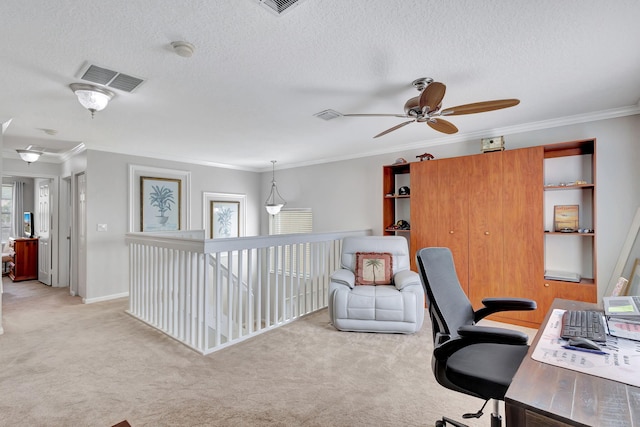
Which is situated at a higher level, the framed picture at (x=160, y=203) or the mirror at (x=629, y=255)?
the framed picture at (x=160, y=203)

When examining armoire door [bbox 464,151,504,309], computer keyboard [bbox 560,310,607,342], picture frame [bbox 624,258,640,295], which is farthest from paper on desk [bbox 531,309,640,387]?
armoire door [bbox 464,151,504,309]

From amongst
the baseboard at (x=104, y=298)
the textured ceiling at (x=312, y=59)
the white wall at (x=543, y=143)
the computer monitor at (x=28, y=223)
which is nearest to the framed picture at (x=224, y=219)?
the white wall at (x=543, y=143)

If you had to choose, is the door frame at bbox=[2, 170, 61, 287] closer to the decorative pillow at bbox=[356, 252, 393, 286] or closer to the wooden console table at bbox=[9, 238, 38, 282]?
the wooden console table at bbox=[9, 238, 38, 282]

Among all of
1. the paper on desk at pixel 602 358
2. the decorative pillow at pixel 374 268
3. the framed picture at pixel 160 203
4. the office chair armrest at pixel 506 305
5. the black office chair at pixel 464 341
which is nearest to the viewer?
the paper on desk at pixel 602 358

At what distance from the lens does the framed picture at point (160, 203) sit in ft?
16.7

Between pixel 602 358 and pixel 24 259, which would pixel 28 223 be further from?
pixel 602 358

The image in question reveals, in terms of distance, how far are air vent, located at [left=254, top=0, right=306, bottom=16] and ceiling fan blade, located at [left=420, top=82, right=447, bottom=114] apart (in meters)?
0.95

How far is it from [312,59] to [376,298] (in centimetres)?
236

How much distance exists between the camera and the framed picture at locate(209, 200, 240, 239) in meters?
6.17

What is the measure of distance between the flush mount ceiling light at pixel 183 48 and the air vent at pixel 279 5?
2.08ft

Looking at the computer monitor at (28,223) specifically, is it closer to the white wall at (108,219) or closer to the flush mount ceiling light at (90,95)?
the white wall at (108,219)

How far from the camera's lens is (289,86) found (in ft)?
8.34

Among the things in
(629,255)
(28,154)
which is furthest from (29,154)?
(629,255)

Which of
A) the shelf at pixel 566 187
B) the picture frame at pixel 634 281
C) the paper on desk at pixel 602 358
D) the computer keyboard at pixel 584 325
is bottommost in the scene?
the picture frame at pixel 634 281
